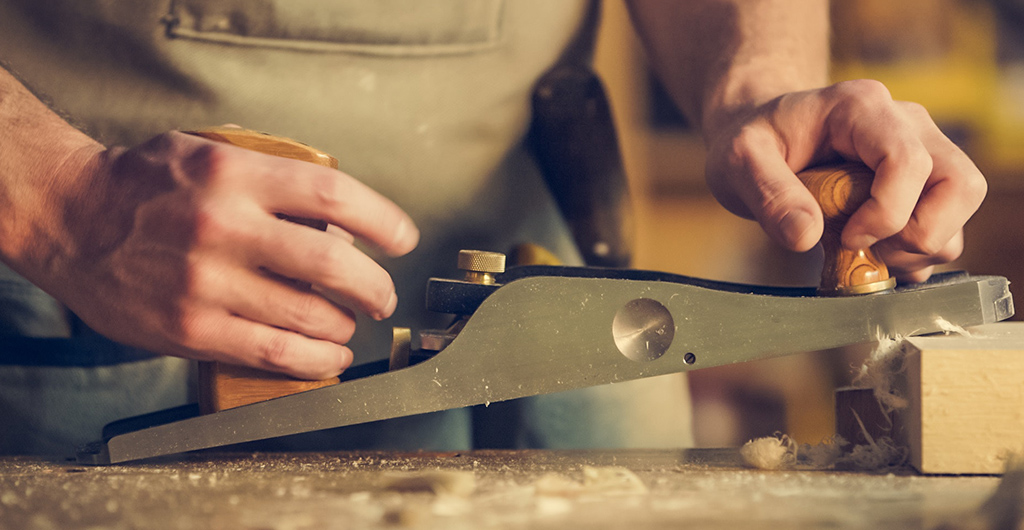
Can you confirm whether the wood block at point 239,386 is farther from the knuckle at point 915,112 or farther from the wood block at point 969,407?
the knuckle at point 915,112

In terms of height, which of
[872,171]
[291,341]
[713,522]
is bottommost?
[713,522]

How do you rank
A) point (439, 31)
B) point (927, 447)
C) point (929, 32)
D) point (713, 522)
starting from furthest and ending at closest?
1. point (929, 32)
2. point (439, 31)
3. point (927, 447)
4. point (713, 522)

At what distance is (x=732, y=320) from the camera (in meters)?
0.71

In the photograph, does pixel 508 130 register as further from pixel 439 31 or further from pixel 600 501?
pixel 600 501

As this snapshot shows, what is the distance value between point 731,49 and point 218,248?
0.84 meters

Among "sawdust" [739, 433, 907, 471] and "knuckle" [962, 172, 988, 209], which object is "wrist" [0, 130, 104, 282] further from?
"knuckle" [962, 172, 988, 209]

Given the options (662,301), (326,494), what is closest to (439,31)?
(662,301)

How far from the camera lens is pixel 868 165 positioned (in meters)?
0.79

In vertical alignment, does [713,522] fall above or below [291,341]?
below

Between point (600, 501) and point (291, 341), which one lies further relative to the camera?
point (291, 341)

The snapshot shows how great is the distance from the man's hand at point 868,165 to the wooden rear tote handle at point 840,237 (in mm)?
11

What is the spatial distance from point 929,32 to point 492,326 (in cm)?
212

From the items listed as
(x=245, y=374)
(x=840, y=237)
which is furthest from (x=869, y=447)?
(x=245, y=374)

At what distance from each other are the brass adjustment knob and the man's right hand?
7cm
